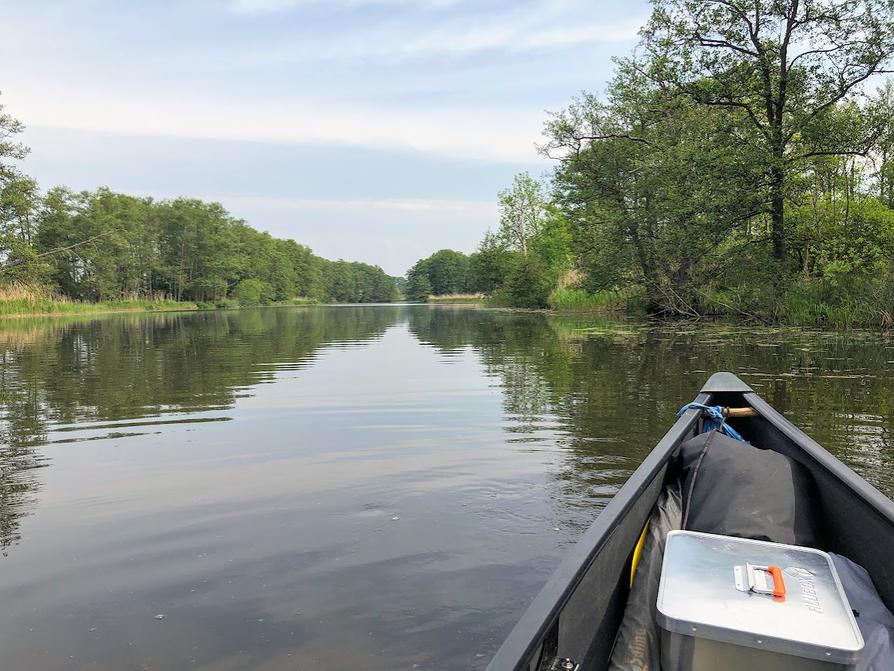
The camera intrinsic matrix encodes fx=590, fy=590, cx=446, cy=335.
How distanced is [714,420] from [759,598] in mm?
2243

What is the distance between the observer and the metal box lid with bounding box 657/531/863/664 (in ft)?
4.59

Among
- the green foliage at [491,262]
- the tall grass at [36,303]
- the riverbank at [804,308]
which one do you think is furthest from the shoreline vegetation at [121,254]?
the riverbank at [804,308]

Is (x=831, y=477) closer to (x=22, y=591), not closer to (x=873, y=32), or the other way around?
(x=22, y=591)

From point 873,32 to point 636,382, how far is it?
12723 mm

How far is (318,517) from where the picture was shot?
3551 millimetres

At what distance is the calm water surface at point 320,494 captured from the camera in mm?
2322

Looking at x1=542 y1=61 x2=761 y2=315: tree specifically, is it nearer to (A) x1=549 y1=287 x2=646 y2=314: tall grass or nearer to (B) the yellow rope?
(A) x1=549 y1=287 x2=646 y2=314: tall grass

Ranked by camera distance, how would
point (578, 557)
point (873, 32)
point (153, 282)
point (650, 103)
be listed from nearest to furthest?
point (578, 557) < point (873, 32) < point (650, 103) < point (153, 282)

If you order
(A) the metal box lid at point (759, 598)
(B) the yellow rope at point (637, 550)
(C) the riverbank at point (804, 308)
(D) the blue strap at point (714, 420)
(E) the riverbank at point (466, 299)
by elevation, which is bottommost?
(B) the yellow rope at point (637, 550)

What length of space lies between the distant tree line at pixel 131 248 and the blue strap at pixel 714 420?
118ft

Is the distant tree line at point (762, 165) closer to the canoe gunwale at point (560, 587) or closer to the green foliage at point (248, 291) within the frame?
the canoe gunwale at point (560, 587)

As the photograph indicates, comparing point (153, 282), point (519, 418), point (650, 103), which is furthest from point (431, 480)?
point (153, 282)

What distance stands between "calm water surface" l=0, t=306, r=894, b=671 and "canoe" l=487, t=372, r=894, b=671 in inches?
26.1

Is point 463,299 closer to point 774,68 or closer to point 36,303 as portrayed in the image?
point 36,303
